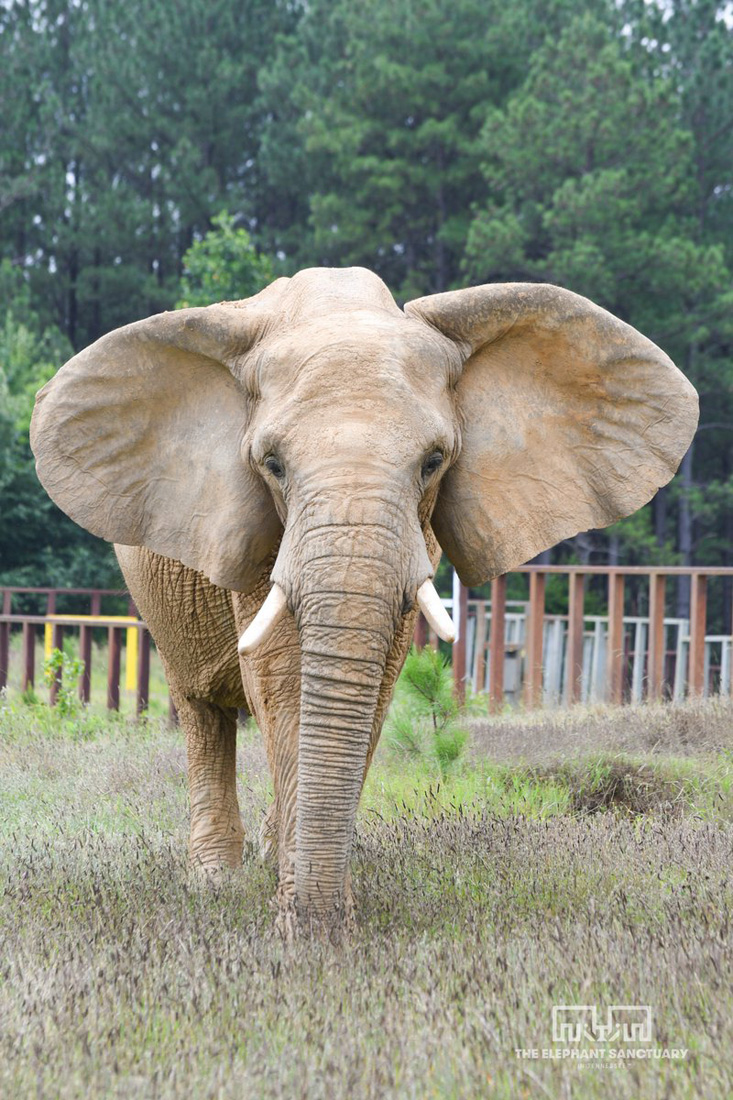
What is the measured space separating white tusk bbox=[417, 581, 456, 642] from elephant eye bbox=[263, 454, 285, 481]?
553 millimetres

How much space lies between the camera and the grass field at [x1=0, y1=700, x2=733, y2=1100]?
9.48ft

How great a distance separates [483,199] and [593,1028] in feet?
91.5

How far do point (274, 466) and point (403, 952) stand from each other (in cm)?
147

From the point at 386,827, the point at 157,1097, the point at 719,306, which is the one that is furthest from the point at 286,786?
the point at 719,306

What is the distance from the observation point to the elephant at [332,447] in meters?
4.01

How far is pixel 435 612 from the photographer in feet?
12.8

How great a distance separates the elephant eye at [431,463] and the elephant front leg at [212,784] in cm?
236

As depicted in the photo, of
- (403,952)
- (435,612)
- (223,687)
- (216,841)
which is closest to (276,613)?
(435,612)

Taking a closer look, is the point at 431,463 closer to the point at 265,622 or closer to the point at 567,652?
the point at 265,622

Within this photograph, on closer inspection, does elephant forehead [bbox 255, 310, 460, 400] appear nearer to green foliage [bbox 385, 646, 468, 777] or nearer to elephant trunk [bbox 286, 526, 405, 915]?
elephant trunk [bbox 286, 526, 405, 915]

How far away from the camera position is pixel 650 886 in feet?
15.2

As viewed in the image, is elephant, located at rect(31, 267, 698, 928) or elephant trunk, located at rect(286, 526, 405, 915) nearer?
elephant trunk, located at rect(286, 526, 405, 915)

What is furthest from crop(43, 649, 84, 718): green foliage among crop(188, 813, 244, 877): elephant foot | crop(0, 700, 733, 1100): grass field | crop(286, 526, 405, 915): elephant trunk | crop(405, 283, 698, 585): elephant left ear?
crop(286, 526, 405, 915): elephant trunk

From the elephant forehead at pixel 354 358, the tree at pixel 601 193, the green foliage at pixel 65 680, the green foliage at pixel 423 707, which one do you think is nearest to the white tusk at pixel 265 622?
the elephant forehead at pixel 354 358
